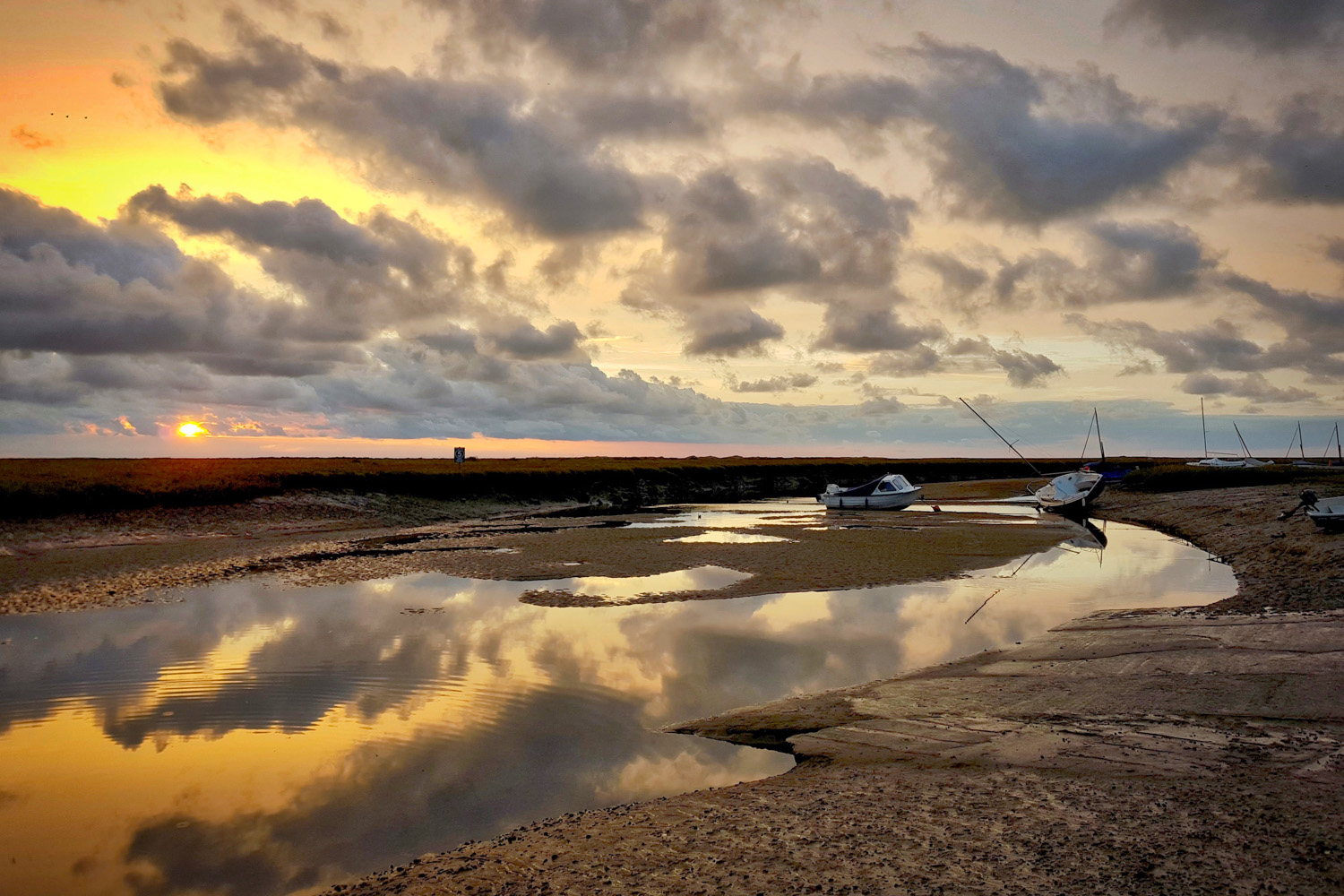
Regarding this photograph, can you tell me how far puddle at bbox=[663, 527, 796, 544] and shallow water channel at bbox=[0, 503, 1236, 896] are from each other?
429 inches

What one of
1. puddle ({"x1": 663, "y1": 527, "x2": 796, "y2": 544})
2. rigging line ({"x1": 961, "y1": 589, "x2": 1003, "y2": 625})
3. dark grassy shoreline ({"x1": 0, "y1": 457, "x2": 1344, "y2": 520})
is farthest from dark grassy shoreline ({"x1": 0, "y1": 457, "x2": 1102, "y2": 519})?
rigging line ({"x1": 961, "y1": 589, "x2": 1003, "y2": 625})

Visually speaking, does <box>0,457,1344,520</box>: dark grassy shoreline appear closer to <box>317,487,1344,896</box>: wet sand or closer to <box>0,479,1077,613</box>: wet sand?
<box>0,479,1077,613</box>: wet sand

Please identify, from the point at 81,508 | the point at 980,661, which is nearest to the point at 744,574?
the point at 980,661

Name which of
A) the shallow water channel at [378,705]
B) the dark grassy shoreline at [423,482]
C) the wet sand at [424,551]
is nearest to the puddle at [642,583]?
the shallow water channel at [378,705]

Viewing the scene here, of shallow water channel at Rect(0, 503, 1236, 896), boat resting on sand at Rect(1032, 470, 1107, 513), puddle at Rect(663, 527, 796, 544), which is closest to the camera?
shallow water channel at Rect(0, 503, 1236, 896)

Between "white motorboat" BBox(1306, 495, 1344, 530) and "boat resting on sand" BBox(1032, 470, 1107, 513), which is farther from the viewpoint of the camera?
"boat resting on sand" BBox(1032, 470, 1107, 513)

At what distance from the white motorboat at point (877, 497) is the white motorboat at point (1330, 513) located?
26.2 m

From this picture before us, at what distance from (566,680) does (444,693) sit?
193cm

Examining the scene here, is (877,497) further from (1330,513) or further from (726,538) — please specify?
(1330,513)

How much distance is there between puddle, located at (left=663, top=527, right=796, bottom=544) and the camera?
32.6 metres

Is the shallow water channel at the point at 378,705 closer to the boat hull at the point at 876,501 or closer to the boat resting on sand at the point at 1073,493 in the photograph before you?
the boat resting on sand at the point at 1073,493

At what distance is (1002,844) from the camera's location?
6.30 m

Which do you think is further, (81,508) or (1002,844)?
(81,508)

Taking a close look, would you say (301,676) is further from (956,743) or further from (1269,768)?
(1269,768)
